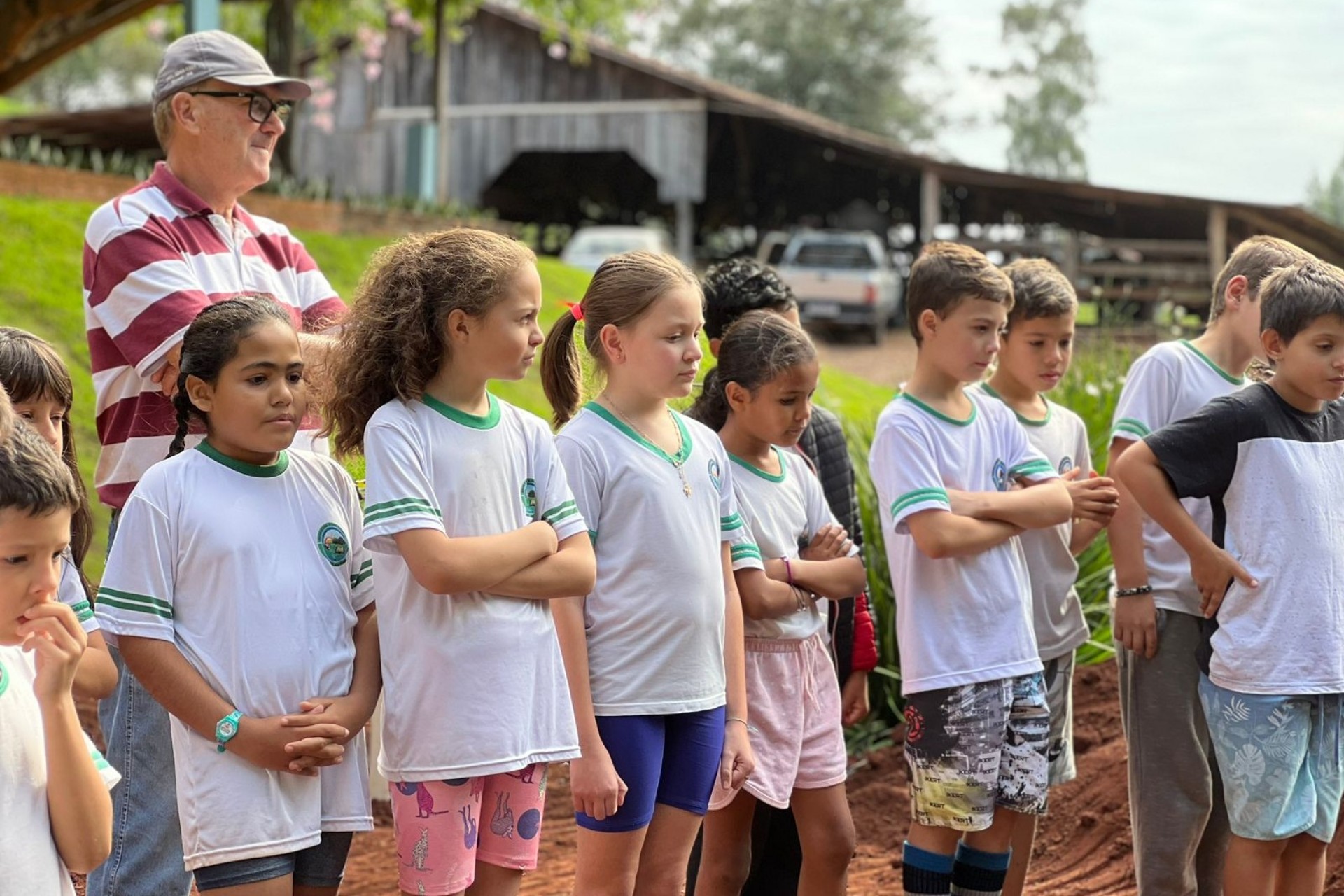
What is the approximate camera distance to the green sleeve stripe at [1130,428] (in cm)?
394

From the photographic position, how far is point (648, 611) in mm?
3107

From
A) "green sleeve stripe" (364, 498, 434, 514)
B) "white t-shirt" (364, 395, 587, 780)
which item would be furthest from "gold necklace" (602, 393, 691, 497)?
"green sleeve stripe" (364, 498, 434, 514)

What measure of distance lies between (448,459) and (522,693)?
0.48 m

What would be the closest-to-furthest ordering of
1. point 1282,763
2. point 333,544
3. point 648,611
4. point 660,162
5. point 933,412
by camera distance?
point 333,544 < point 648,611 < point 1282,763 < point 933,412 < point 660,162

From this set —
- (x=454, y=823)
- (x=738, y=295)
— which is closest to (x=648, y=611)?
(x=454, y=823)

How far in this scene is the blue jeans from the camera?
312cm

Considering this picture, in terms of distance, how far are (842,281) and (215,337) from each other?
21.1 metres

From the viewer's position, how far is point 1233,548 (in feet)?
11.8

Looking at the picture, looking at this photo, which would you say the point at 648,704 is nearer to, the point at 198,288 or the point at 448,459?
the point at 448,459

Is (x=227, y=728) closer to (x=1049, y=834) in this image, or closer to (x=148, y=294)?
(x=148, y=294)

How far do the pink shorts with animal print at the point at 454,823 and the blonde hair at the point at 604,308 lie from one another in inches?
40.0

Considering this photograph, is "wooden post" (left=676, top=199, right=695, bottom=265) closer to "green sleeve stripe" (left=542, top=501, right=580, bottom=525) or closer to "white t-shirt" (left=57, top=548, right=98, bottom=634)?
"green sleeve stripe" (left=542, top=501, right=580, bottom=525)

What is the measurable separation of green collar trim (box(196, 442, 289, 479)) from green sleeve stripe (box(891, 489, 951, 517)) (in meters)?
1.59

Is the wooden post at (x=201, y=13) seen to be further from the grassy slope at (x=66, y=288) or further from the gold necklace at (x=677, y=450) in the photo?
the gold necklace at (x=677, y=450)
